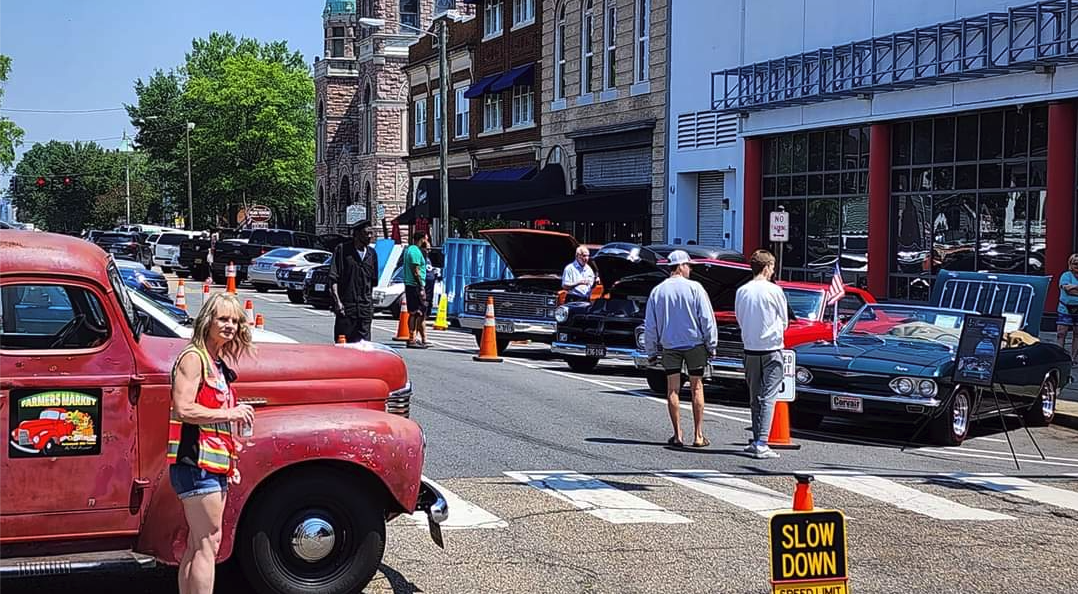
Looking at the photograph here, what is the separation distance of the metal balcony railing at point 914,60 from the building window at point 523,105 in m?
12.4

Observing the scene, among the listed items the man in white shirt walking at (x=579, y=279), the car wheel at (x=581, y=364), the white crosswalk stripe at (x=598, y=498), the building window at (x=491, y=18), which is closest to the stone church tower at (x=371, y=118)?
the building window at (x=491, y=18)

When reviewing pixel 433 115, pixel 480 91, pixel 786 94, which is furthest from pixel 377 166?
pixel 786 94

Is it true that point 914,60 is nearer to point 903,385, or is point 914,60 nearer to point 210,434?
point 903,385

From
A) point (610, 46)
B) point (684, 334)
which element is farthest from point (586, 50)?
point (684, 334)

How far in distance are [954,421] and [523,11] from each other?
3334cm

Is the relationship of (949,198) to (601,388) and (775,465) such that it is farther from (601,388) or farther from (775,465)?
(775,465)

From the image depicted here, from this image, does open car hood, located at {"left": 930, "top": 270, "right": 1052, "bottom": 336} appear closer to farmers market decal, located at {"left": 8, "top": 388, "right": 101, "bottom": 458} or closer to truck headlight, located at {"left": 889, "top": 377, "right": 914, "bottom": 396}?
truck headlight, located at {"left": 889, "top": 377, "right": 914, "bottom": 396}

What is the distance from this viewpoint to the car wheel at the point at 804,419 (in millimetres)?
14852

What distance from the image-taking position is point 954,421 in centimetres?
1348

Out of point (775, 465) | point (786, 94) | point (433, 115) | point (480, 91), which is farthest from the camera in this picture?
point (433, 115)

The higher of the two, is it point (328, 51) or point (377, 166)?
point (328, 51)

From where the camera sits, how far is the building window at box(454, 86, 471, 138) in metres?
50.6

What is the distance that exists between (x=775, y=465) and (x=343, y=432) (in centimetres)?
614

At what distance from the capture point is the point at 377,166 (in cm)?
6806
